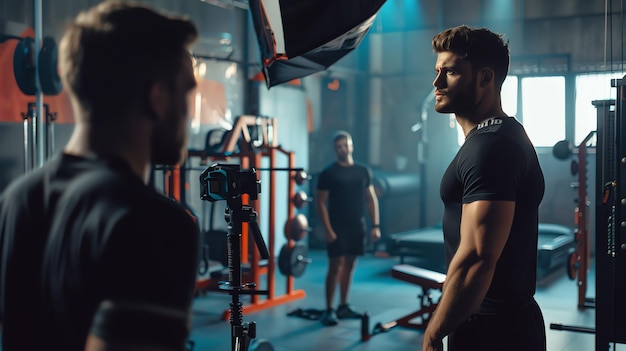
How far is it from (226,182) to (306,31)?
725 mm

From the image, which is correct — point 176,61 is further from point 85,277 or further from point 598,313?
point 598,313

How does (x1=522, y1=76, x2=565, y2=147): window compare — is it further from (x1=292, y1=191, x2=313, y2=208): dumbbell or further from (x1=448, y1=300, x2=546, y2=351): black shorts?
(x1=448, y1=300, x2=546, y2=351): black shorts

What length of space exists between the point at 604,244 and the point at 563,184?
5.58m

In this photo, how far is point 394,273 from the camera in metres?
5.35

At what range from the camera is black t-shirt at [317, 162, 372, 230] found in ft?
18.9

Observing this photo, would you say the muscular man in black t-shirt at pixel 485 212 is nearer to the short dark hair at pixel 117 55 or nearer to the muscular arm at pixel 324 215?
the short dark hair at pixel 117 55

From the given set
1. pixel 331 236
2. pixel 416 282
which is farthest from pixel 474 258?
pixel 331 236

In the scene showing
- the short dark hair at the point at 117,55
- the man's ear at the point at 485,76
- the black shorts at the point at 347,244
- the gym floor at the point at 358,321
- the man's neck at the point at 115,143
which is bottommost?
the gym floor at the point at 358,321

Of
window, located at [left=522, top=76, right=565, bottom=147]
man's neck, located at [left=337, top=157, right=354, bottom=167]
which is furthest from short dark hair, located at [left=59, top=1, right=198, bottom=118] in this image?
window, located at [left=522, top=76, right=565, bottom=147]

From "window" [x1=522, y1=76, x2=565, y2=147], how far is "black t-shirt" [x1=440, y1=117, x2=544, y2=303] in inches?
306

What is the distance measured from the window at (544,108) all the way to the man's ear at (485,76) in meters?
7.72

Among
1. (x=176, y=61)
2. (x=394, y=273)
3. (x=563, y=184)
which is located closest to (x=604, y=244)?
(x=394, y=273)

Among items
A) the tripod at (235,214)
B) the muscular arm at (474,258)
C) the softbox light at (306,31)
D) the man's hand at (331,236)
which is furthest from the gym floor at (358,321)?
the muscular arm at (474,258)

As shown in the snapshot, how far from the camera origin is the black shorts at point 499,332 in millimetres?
1935
